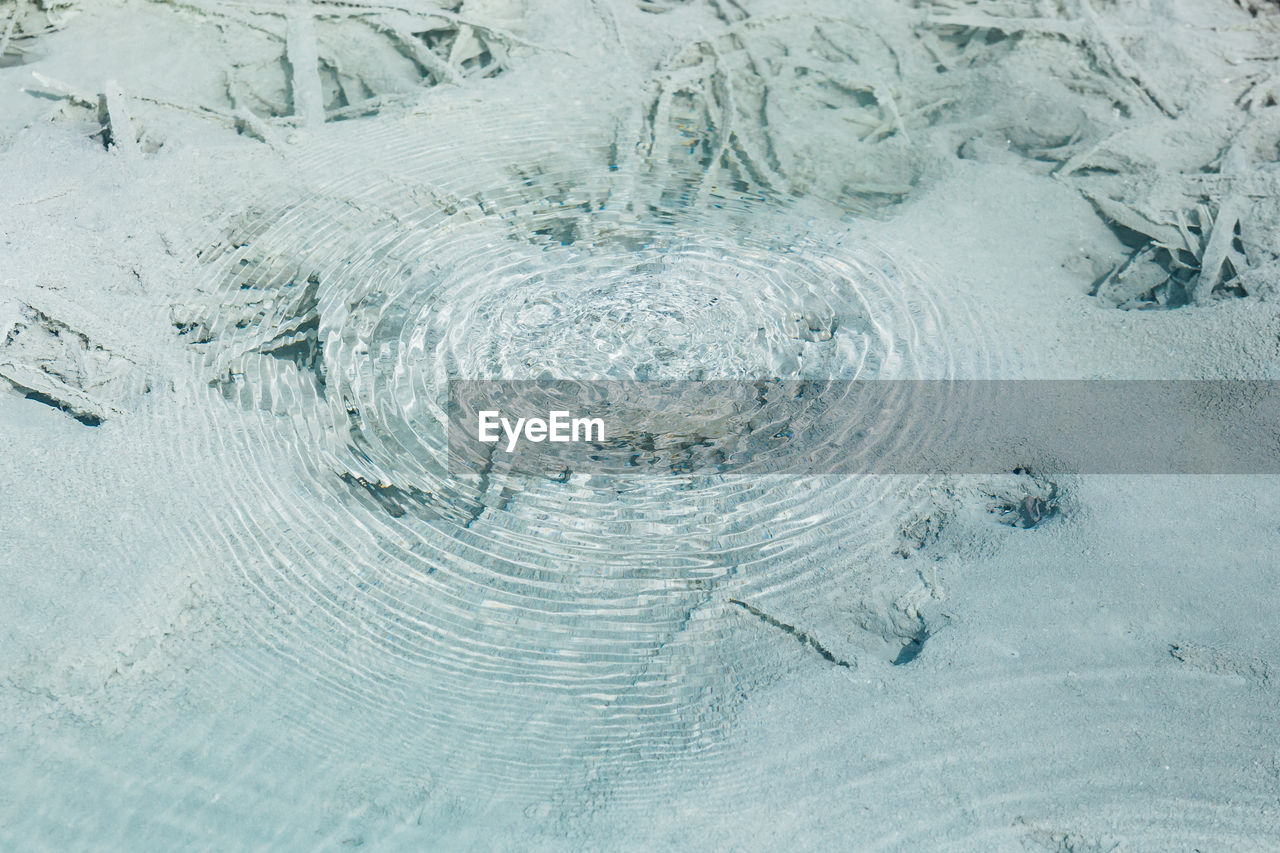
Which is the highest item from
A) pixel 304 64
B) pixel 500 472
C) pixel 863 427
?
pixel 304 64

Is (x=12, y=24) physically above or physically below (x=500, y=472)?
above

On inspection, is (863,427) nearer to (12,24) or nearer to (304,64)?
(304,64)

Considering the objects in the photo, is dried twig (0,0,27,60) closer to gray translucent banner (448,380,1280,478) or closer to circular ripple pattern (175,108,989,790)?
circular ripple pattern (175,108,989,790)

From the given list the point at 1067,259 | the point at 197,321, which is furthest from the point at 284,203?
the point at 1067,259

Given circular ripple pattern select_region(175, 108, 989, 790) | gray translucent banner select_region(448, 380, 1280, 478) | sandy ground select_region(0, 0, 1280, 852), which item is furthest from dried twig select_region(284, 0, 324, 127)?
gray translucent banner select_region(448, 380, 1280, 478)

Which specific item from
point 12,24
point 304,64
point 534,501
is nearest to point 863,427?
point 534,501

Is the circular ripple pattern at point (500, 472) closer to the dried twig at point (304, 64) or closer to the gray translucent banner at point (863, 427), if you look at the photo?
the gray translucent banner at point (863, 427)

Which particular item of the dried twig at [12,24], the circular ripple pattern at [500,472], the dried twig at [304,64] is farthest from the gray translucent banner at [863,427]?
the dried twig at [12,24]
